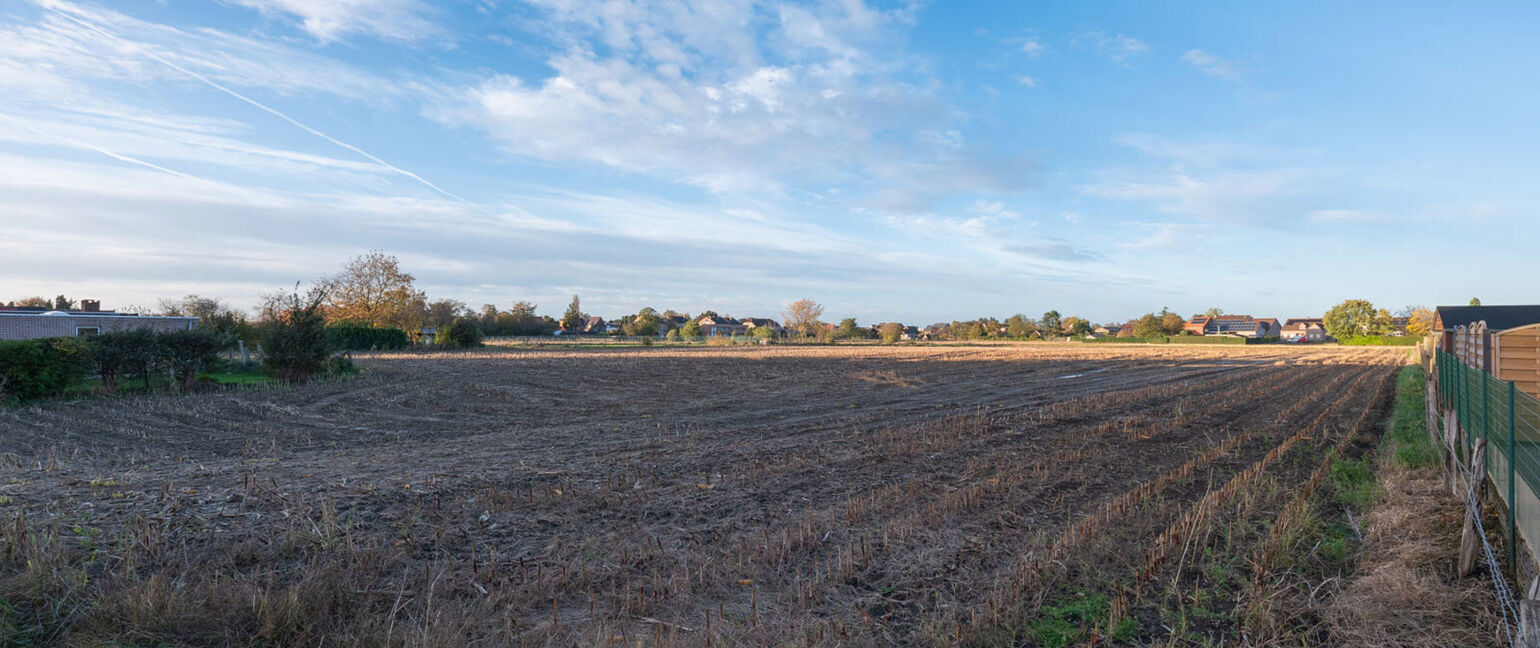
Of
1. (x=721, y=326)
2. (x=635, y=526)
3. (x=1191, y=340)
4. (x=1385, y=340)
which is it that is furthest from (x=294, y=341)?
(x=721, y=326)

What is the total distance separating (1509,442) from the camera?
200 inches

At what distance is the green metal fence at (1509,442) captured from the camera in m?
4.97

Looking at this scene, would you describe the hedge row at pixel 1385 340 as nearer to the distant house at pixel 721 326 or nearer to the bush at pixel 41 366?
the distant house at pixel 721 326

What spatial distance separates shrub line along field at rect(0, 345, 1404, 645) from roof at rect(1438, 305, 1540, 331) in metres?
5.90

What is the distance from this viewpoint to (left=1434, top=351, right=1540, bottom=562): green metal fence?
4.97 m

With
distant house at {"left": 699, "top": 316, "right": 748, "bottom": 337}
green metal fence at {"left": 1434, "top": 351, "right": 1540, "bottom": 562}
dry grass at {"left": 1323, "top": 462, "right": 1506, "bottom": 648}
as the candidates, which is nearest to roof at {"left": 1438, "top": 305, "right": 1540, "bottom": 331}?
green metal fence at {"left": 1434, "top": 351, "right": 1540, "bottom": 562}

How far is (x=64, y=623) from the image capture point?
443 centimetres

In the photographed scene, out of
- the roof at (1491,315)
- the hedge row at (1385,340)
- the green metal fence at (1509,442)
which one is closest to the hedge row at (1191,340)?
the hedge row at (1385,340)

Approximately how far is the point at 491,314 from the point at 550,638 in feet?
308

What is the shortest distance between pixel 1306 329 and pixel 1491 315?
509 ft

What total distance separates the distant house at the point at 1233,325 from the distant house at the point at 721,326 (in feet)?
303

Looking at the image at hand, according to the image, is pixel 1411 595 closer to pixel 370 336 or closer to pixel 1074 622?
pixel 1074 622

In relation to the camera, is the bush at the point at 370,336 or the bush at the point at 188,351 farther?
the bush at the point at 370,336

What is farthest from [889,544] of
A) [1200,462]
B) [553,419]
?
[553,419]
